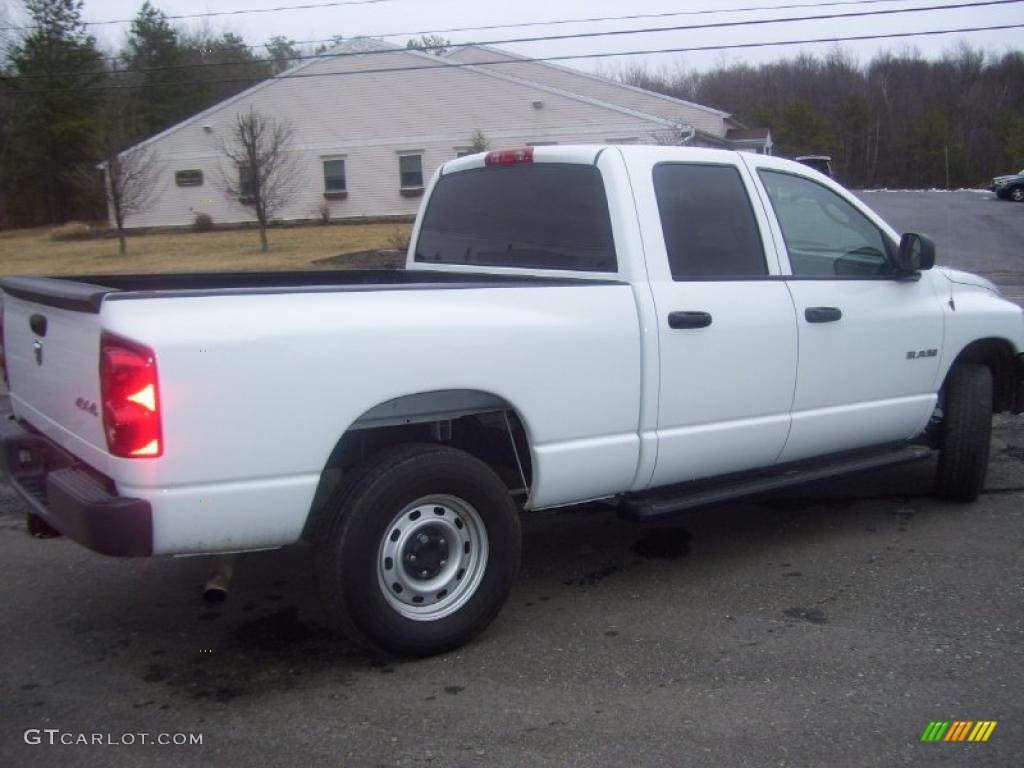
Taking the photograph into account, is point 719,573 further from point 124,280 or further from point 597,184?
point 124,280

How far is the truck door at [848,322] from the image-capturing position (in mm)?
5039

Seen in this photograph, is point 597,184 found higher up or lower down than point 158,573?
higher up

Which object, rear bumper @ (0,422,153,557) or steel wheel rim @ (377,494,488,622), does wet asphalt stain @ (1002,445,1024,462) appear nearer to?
steel wheel rim @ (377,494,488,622)

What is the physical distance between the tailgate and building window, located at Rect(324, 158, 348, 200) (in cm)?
3490

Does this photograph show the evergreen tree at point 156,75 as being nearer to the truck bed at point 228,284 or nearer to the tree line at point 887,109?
the tree line at point 887,109

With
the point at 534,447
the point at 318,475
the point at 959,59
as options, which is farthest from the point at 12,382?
the point at 959,59

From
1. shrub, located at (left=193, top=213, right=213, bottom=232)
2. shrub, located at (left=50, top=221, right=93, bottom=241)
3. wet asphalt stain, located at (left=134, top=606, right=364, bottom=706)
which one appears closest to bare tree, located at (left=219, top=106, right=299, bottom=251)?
shrub, located at (left=193, top=213, right=213, bottom=232)

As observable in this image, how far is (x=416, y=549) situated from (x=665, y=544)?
2001mm

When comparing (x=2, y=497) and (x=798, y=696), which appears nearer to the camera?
(x=798, y=696)

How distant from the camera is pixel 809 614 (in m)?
4.43

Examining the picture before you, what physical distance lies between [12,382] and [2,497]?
2.16m

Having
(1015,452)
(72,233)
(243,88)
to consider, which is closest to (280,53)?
(243,88)

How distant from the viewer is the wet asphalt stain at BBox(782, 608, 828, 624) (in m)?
4.36

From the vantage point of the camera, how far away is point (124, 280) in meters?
5.08
